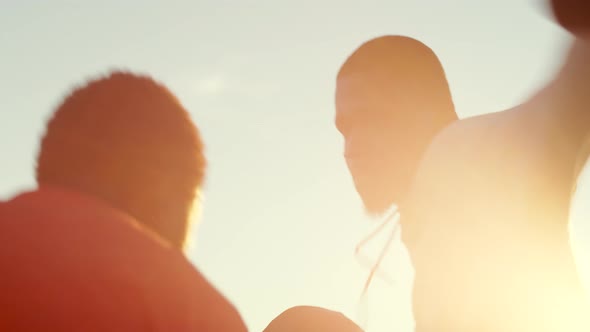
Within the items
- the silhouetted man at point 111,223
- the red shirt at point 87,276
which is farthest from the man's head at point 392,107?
the red shirt at point 87,276

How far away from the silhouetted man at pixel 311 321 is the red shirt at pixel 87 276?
0.19m

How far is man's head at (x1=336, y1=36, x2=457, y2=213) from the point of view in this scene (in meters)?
1.31

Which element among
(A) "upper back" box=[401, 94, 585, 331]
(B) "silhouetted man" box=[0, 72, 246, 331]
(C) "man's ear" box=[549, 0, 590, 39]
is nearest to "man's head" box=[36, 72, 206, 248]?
(B) "silhouetted man" box=[0, 72, 246, 331]

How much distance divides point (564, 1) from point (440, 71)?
1.70 ft

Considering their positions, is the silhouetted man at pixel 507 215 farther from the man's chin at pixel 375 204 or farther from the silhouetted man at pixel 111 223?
the silhouetted man at pixel 111 223

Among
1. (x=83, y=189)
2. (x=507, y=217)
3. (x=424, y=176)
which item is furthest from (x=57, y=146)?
(x=507, y=217)

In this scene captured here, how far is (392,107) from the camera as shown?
133 cm

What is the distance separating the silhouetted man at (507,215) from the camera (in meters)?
0.96

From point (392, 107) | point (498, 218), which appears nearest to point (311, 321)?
point (498, 218)

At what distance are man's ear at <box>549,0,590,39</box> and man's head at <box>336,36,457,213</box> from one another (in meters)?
0.43

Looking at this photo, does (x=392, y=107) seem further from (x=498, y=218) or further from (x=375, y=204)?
(x=498, y=218)

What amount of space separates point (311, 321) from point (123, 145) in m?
0.39

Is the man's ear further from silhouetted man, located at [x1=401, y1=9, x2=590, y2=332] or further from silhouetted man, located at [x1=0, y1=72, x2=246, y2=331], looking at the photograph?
silhouetted man, located at [x1=0, y1=72, x2=246, y2=331]

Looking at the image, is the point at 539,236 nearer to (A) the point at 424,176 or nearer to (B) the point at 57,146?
(A) the point at 424,176
